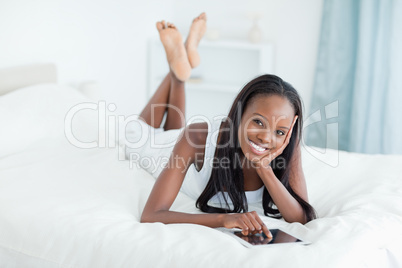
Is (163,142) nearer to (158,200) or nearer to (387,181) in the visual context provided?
(158,200)

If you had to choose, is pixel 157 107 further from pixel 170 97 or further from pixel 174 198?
pixel 174 198

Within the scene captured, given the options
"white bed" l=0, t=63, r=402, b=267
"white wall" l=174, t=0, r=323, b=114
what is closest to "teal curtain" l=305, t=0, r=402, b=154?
"white wall" l=174, t=0, r=323, b=114

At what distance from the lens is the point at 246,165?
2.02 metres

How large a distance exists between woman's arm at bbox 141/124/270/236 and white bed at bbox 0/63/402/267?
7 centimetres

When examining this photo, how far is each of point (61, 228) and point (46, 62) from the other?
1.46m

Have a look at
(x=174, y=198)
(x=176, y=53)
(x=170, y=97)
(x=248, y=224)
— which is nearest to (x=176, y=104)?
(x=170, y=97)

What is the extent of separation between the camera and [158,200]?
1.80 meters

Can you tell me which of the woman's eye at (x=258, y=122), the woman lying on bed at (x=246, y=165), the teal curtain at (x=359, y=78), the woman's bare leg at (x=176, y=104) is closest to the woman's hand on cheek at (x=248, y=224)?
the woman lying on bed at (x=246, y=165)

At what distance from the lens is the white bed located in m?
→ 1.54

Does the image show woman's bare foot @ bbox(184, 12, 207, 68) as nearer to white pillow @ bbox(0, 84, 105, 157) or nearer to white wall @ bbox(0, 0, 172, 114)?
white pillow @ bbox(0, 84, 105, 157)

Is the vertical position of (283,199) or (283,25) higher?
(283,25)

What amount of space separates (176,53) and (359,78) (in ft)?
5.22

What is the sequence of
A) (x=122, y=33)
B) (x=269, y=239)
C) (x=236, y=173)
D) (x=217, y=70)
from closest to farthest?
(x=269, y=239)
(x=236, y=173)
(x=122, y=33)
(x=217, y=70)

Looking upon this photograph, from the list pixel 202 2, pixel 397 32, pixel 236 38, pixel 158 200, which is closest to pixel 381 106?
pixel 397 32
